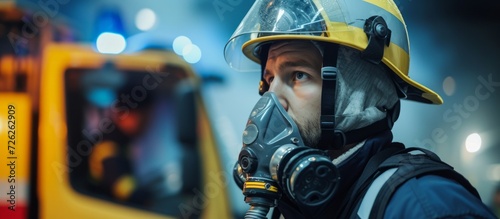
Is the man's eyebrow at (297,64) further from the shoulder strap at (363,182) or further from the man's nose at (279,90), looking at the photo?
the shoulder strap at (363,182)

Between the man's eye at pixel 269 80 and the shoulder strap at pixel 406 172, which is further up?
the man's eye at pixel 269 80

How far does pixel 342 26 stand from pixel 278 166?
47 cm

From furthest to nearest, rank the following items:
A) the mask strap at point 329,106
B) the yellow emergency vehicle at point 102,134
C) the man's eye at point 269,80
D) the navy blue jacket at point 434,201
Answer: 1. the yellow emergency vehicle at point 102,134
2. the man's eye at point 269,80
3. the mask strap at point 329,106
4. the navy blue jacket at point 434,201

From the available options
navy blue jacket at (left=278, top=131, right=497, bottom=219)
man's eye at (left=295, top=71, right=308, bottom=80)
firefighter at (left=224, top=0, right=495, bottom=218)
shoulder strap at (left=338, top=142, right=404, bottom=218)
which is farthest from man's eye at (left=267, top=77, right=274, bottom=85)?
navy blue jacket at (left=278, top=131, right=497, bottom=219)

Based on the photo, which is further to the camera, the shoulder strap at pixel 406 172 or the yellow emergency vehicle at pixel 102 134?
the yellow emergency vehicle at pixel 102 134

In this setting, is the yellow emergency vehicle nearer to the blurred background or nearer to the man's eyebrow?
the blurred background

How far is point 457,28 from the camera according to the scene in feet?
11.6

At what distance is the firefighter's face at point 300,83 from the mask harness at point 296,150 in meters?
0.03

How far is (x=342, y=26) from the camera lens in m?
1.59

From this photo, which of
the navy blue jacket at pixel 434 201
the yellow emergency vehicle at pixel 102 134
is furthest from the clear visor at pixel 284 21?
the yellow emergency vehicle at pixel 102 134

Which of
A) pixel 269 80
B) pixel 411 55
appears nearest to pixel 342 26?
pixel 269 80

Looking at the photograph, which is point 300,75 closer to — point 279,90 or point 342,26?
point 279,90

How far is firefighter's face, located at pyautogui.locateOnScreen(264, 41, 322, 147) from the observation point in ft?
5.07

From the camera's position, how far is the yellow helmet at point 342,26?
1566 millimetres
